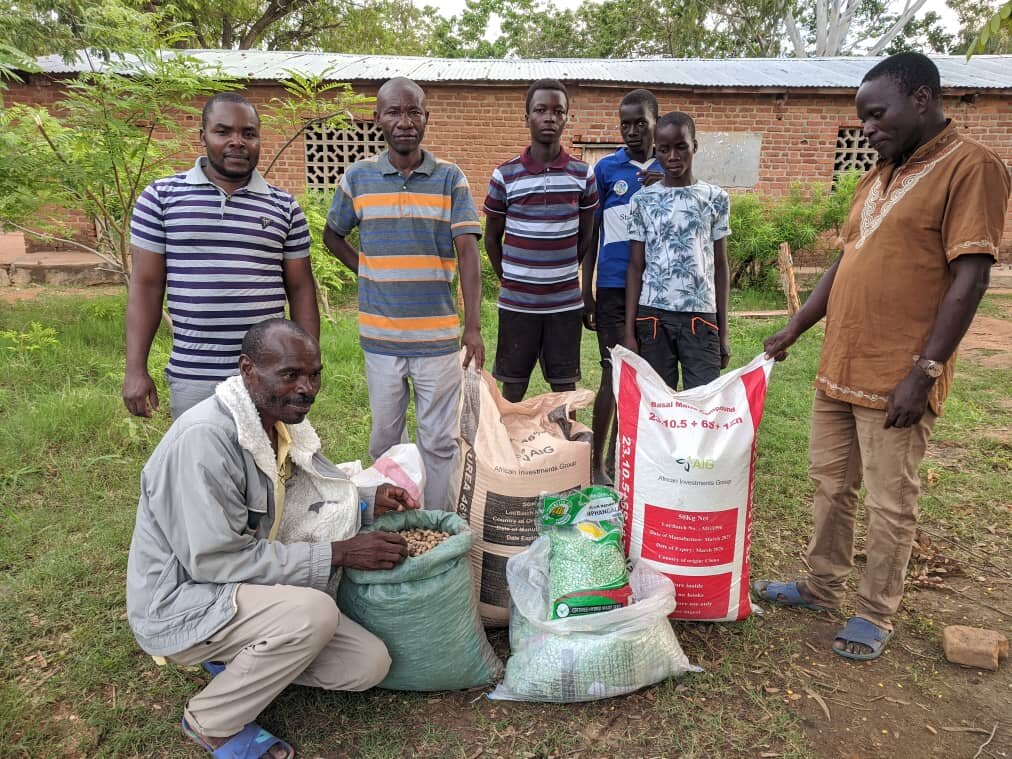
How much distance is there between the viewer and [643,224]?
2.87m

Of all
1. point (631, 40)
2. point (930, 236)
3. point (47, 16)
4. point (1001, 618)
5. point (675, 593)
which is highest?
point (631, 40)

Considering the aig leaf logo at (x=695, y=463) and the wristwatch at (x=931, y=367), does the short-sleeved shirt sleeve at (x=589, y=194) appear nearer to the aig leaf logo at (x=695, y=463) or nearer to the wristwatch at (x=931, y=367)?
the aig leaf logo at (x=695, y=463)

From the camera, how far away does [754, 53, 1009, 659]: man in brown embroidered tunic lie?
6.43ft

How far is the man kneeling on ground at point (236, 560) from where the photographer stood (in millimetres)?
1748

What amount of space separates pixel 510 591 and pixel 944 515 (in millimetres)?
2352

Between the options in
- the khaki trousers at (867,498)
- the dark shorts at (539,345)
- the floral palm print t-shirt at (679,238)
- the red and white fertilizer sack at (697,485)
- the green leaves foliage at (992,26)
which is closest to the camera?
the green leaves foliage at (992,26)

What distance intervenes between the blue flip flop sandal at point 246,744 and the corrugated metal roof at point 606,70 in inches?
343

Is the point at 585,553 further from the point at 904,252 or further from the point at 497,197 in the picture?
the point at 497,197

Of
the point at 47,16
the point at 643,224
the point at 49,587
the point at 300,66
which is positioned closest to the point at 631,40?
the point at 300,66

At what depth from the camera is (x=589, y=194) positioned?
304 cm

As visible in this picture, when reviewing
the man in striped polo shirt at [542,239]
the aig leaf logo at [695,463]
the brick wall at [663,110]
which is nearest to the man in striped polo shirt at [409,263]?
the man in striped polo shirt at [542,239]

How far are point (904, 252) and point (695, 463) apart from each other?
91cm

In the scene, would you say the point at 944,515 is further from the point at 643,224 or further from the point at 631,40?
the point at 631,40

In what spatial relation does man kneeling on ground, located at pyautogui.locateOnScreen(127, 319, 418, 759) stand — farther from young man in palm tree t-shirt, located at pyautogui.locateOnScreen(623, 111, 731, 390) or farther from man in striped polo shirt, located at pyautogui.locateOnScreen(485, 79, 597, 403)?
young man in palm tree t-shirt, located at pyautogui.locateOnScreen(623, 111, 731, 390)
